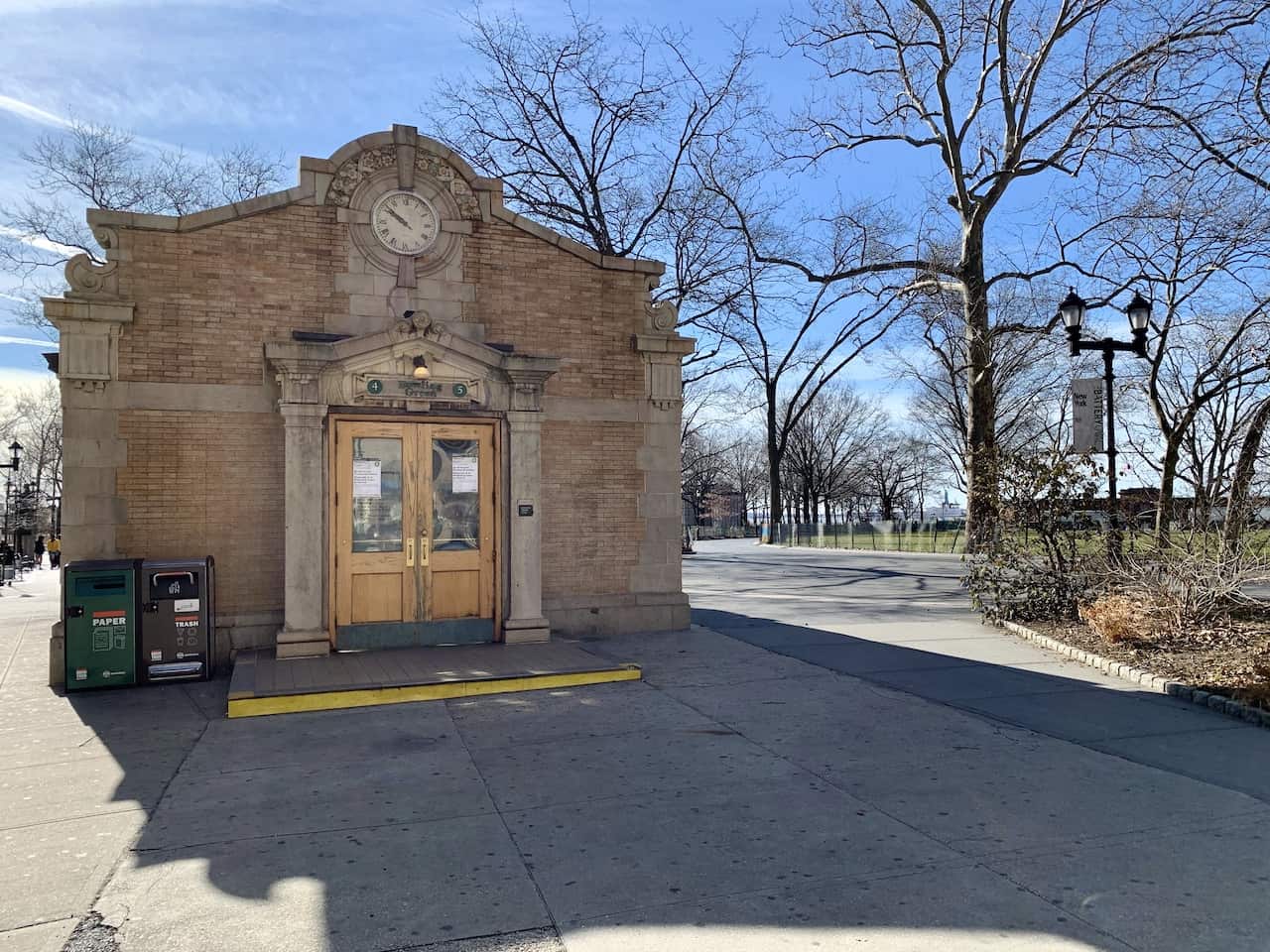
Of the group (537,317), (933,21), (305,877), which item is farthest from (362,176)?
(933,21)

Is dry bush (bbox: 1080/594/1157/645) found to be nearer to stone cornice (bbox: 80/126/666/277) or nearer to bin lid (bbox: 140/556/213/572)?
stone cornice (bbox: 80/126/666/277)

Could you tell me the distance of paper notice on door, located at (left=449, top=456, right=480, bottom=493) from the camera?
10688 mm

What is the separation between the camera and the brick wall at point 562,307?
36.9 ft

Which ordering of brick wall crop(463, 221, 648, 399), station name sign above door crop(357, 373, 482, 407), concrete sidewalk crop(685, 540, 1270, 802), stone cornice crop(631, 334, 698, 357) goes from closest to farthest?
1. concrete sidewalk crop(685, 540, 1270, 802)
2. station name sign above door crop(357, 373, 482, 407)
3. brick wall crop(463, 221, 648, 399)
4. stone cornice crop(631, 334, 698, 357)

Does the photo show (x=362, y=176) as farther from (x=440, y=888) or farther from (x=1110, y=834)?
(x=1110, y=834)

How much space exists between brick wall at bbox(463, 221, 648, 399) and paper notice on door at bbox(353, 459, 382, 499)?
2.16m

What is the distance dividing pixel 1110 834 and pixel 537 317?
8570 millimetres

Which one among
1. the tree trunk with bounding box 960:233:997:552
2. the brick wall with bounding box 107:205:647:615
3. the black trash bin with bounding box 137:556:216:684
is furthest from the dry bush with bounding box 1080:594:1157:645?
the tree trunk with bounding box 960:233:997:552

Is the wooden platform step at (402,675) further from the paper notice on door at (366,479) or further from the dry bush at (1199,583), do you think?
the dry bush at (1199,583)

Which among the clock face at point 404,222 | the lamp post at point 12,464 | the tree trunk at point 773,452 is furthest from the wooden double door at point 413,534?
the tree trunk at point 773,452

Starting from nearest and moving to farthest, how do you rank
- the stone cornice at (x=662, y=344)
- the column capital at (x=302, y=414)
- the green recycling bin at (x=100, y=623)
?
the green recycling bin at (x=100, y=623) < the column capital at (x=302, y=414) < the stone cornice at (x=662, y=344)

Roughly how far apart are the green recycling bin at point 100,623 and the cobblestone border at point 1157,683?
31.9ft

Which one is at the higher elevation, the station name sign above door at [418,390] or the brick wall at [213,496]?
the station name sign above door at [418,390]

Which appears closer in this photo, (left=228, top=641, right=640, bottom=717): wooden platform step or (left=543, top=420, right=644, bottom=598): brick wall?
(left=228, top=641, right=640, bottom=717): wooden platform step
